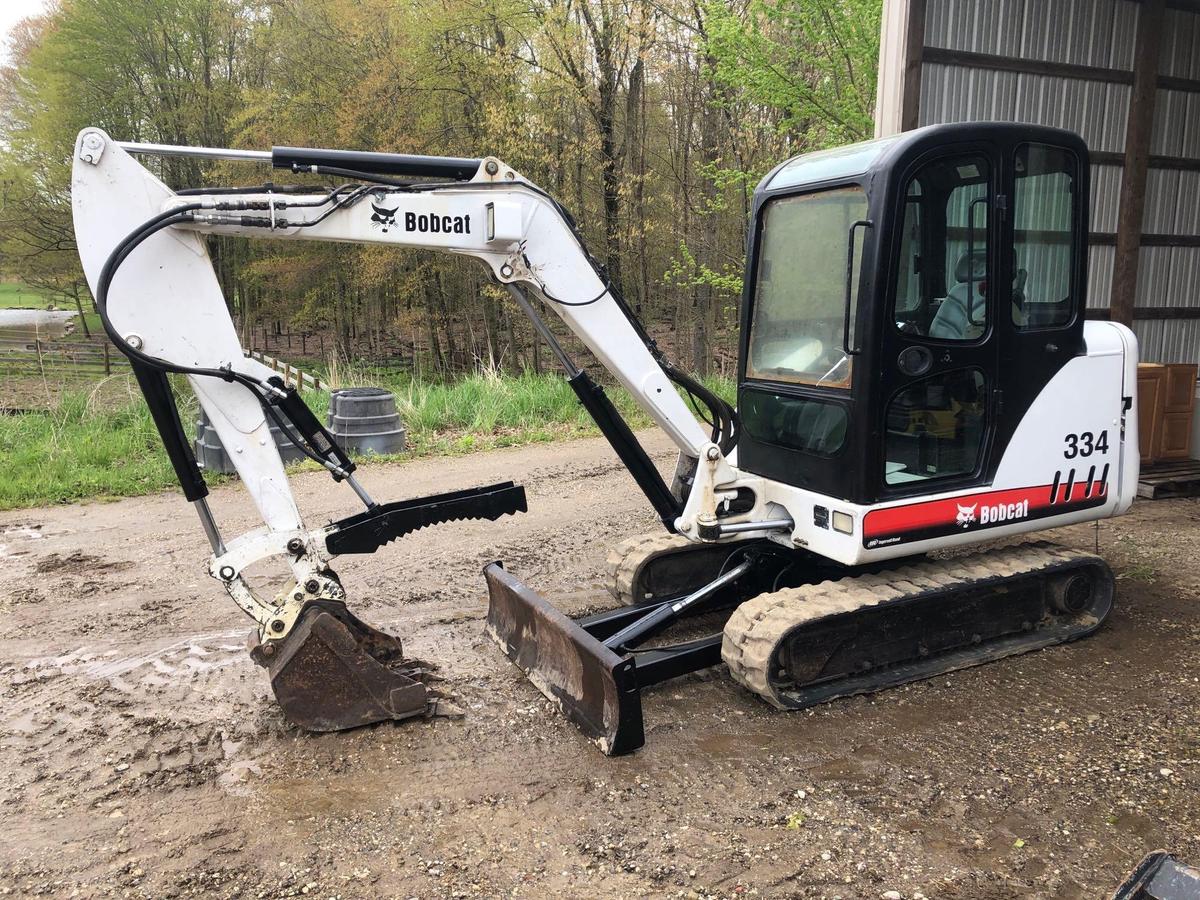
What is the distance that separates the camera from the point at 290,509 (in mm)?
3648

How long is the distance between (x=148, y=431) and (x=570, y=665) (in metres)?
6.99

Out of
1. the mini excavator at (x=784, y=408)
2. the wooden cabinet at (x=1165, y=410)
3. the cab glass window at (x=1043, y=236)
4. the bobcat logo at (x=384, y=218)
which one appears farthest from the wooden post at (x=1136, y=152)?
the bobcat logo at (x=384, y=218)

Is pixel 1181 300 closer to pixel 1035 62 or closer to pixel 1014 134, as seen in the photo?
pixel 1035 62

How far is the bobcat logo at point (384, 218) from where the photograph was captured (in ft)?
11.6

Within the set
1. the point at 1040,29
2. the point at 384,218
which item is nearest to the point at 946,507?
the point at 384,218

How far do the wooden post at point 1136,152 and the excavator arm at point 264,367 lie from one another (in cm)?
633

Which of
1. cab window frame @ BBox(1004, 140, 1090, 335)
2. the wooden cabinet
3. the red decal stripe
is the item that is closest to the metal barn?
the wooden cabinet

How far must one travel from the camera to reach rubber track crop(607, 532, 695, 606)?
16.2 ft

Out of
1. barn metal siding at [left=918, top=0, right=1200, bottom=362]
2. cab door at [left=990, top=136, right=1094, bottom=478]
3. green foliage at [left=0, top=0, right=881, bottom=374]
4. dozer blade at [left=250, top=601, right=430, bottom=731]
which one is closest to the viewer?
dozer blade at [left=250, top=601, right=430, bottom=731]

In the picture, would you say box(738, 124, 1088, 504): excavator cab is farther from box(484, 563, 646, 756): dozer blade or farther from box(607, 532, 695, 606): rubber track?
box(484, 563, 646, 756): dozer blade

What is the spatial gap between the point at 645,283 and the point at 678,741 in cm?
1774

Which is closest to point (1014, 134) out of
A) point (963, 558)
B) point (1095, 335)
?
point (1095, 335)

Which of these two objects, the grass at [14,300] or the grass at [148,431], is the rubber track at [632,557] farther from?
the grass at [14,300]

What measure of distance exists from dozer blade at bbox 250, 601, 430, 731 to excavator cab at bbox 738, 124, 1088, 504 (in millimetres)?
2056
